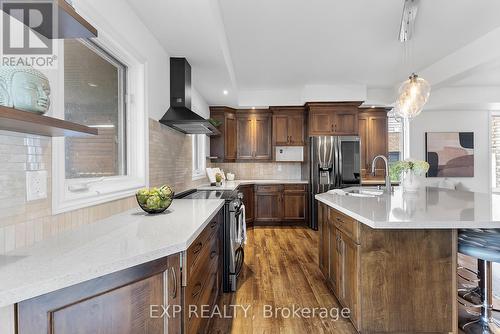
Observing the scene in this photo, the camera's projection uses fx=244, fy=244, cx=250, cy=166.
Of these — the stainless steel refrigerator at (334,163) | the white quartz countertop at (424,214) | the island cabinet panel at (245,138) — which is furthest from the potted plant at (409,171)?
the island cabinet panel at (245,138)

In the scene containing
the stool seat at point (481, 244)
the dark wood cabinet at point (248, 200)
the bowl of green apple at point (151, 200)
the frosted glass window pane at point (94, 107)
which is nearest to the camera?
the frosted glass window pane at point (94, 107)

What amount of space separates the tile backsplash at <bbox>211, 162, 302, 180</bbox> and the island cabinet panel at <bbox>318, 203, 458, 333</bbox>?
3820 millimetres

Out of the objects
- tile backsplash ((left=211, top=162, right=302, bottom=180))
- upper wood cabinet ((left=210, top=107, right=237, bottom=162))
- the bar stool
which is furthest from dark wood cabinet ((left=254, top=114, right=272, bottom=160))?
the bar stool

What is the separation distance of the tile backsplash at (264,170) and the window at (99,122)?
3.43 metres

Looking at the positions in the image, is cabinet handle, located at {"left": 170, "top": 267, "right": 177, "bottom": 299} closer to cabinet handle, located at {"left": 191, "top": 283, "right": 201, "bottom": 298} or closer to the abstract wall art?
cabinet handle, located at {"left": 191, "top": 283, "right": 201, "bottom": 298}

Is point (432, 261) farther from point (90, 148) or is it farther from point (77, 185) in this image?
point (90, 148)

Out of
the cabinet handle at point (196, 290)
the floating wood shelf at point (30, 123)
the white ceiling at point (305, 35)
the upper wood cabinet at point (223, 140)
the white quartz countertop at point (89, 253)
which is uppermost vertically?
the white ceiling at point (305, 35)

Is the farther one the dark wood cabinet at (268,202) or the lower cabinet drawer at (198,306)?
the dark wood cabinet at (268,202)

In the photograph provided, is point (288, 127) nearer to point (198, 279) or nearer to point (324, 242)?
point (324, 242)

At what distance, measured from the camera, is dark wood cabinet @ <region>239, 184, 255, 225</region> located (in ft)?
15.4

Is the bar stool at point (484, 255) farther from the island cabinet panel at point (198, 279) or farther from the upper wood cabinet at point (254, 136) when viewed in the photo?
the upper wood cabinet at point (254, 136)

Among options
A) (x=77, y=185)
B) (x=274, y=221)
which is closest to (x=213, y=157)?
(x=274, y=221)

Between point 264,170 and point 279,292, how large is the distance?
3361mm

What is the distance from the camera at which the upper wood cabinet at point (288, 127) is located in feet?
16.8
